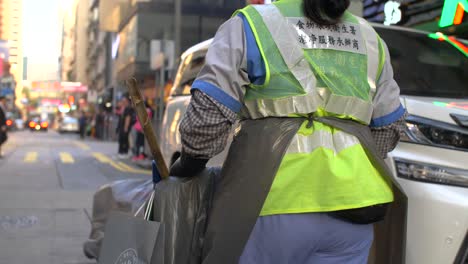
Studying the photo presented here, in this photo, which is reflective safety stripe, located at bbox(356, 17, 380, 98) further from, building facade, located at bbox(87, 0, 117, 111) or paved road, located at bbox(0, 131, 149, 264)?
building facade, located at bbox(87, 0, 117, 111)

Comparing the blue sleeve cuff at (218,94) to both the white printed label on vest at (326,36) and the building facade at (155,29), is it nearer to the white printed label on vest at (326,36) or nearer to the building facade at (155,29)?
the white printed label on vest at (326,36)

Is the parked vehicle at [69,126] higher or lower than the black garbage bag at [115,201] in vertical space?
lower

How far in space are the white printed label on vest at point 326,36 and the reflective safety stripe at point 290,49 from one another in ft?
0.09

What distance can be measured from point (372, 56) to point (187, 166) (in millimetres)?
759

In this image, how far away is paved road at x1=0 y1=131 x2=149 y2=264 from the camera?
4566 mm

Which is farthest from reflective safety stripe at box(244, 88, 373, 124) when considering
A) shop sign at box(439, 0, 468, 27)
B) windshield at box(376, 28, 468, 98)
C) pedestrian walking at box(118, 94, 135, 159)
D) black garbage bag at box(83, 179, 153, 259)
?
pedestrian walking at box(118, 94, 135, 159)

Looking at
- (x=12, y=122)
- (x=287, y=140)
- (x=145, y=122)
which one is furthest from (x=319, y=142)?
(x=12, y=122)

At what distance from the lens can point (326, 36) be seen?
1727mm

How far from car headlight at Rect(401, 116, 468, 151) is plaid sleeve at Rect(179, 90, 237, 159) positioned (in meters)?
1.24

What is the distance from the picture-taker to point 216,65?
1601mm

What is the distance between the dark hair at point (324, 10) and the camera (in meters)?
1.69

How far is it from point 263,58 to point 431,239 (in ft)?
4.18

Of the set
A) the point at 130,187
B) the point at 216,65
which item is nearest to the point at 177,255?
the point at 216,65

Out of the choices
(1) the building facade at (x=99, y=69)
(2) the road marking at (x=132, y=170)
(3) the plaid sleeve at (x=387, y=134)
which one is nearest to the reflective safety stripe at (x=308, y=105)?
(3) the plaid sleeve at (x=387, y=134)
